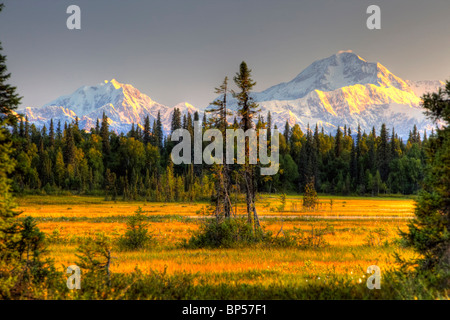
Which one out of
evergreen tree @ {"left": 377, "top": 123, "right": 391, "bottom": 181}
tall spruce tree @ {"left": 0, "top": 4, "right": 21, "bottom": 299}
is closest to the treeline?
evergreen tree @ {"left": 377, "top": 123, "right": 391, "bottom": 181}

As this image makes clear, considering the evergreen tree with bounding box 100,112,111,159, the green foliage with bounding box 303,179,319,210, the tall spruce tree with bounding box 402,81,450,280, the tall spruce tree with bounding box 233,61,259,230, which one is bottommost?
the green foliage with bounding box 303,179,319,210

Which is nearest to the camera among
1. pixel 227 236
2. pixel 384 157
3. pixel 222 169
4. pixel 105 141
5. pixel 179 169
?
pixel 227 236

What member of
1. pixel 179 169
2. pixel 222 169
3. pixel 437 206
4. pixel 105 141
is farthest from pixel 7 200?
pixel 105 141

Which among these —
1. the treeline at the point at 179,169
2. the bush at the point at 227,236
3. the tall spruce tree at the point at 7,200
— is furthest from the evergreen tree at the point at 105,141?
the tall spruce tree at the point at 7,200

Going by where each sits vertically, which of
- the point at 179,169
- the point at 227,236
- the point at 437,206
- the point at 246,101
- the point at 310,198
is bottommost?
the point at 310,198

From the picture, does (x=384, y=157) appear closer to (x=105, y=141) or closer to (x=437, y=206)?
(x=105, y=141)

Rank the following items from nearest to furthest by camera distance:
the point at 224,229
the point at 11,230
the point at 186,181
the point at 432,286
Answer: the point at 432,286 → the point at 11,230 → the point at 224,229 → the point at 186,181

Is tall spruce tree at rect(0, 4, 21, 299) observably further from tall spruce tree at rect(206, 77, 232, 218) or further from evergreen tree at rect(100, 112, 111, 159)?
evergreen tree at rect(100, 112, 111, 159)

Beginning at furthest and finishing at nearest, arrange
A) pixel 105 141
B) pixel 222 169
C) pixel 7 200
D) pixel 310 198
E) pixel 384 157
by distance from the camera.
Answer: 1. pixel 105 141
2. pixel 384 157
3. pixel 310 198
4. pixel 222 169
5. pixel 7 200
